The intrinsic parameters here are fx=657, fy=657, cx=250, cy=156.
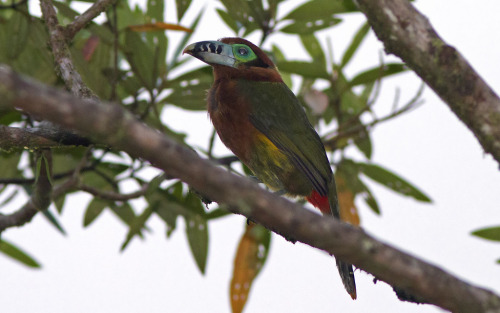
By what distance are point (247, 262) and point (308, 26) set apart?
111 centimetres

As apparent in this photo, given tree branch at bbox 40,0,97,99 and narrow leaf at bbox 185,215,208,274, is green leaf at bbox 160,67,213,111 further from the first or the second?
tree branch at bbox 40,0,97,99

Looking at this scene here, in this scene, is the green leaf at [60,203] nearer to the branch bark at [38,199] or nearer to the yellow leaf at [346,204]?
the branch bark at [38,199]

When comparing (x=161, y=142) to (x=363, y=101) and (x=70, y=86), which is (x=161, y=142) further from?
(x=363, y=101)

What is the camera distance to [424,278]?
1.09m

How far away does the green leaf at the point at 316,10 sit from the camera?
2.90 metres

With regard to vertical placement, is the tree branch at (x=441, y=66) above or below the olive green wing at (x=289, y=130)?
below

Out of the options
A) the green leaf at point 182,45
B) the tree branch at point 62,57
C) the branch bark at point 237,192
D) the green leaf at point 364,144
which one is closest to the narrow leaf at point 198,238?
the green leaf at point 182,45

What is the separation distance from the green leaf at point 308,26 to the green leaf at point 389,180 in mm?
685

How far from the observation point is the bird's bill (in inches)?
113

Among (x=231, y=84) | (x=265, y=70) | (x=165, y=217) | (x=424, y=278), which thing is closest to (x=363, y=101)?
(x=265, y=70)

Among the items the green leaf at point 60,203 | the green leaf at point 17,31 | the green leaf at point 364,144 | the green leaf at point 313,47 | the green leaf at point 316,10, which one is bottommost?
the green leaf at point 60,203

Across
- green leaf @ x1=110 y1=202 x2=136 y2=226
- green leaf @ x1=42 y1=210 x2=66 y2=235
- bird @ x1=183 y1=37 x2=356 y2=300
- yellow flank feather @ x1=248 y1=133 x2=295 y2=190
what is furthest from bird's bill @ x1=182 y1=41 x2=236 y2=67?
green leaf @ x1=42 y1=210 x2=66 y2=235

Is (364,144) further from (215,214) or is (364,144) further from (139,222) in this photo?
(139,222)

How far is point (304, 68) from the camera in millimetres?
3008
